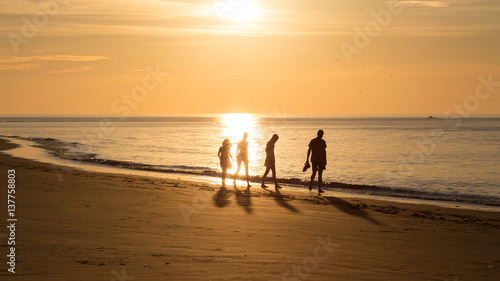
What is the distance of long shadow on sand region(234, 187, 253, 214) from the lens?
13.9 metres

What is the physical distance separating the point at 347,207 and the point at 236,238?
18.5 feet

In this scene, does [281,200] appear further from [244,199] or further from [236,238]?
[236,238]

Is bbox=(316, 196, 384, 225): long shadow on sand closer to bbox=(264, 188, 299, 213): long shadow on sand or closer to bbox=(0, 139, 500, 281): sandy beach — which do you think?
bbox=(0, 139, 500, 281): sandy beach

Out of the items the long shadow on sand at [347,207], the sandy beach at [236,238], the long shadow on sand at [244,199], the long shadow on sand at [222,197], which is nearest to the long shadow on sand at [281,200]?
the sandy beach at [236,238]

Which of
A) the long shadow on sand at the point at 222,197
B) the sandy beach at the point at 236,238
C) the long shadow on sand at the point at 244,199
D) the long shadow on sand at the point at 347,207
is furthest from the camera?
the long shadow on sand at the point at 222,197

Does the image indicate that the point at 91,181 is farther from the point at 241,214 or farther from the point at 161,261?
the point at 161,261

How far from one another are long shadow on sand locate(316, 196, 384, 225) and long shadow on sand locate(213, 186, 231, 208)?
9.45 feet

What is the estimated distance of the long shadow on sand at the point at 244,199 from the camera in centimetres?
1389

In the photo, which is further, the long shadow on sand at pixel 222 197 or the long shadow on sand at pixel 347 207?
the long shadow on sand at pixel 222 197

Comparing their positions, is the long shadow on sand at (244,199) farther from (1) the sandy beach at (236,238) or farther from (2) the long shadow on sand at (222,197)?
(2) the long shadow on sand at (222,197)

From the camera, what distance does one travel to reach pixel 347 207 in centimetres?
1465

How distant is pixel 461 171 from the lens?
30125 millimetres

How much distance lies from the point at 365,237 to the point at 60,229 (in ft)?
18.9

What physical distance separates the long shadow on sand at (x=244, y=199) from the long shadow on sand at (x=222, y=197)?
305 mm
